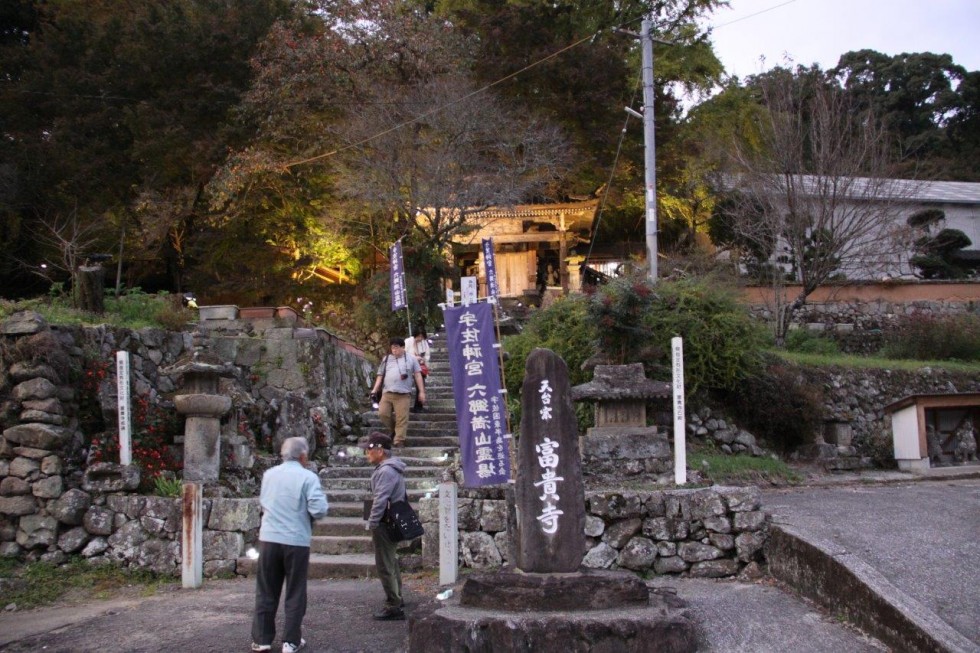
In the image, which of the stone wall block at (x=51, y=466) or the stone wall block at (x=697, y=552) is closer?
the stone wall block at (x=697, y=552)

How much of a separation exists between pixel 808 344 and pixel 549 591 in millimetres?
17685

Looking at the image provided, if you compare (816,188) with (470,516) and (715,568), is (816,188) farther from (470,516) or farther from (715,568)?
(470,516)

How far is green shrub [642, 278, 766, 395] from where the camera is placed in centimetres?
1495

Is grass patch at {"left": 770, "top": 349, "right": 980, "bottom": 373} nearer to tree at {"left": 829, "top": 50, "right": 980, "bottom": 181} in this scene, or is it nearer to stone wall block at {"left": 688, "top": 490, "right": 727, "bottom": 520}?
stone wall block at {"left": 688, "top": 490, "right": 727, "bottom": 520}

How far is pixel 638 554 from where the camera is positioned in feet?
27.8

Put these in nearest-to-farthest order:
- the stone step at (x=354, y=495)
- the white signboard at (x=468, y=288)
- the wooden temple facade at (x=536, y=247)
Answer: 1. the stone step at (x=354, y=495)
2. the white signboard at (x=468, y=288)
3. the wooden temple facade at (x=536, y=247)

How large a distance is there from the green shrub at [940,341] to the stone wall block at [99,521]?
2014cm

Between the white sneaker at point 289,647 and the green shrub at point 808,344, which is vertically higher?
the green shrub at point 808,344

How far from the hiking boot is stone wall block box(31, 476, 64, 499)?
14.9 feet

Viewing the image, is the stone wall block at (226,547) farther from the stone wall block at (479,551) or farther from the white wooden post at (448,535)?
the stone wall block at (479,551)

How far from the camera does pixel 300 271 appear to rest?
22938 millimetres

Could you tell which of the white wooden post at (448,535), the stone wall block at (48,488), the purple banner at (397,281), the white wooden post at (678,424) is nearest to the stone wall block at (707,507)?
the white wooden post at (678,424)

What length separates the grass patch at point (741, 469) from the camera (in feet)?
45.3

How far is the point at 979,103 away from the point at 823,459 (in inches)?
1196
